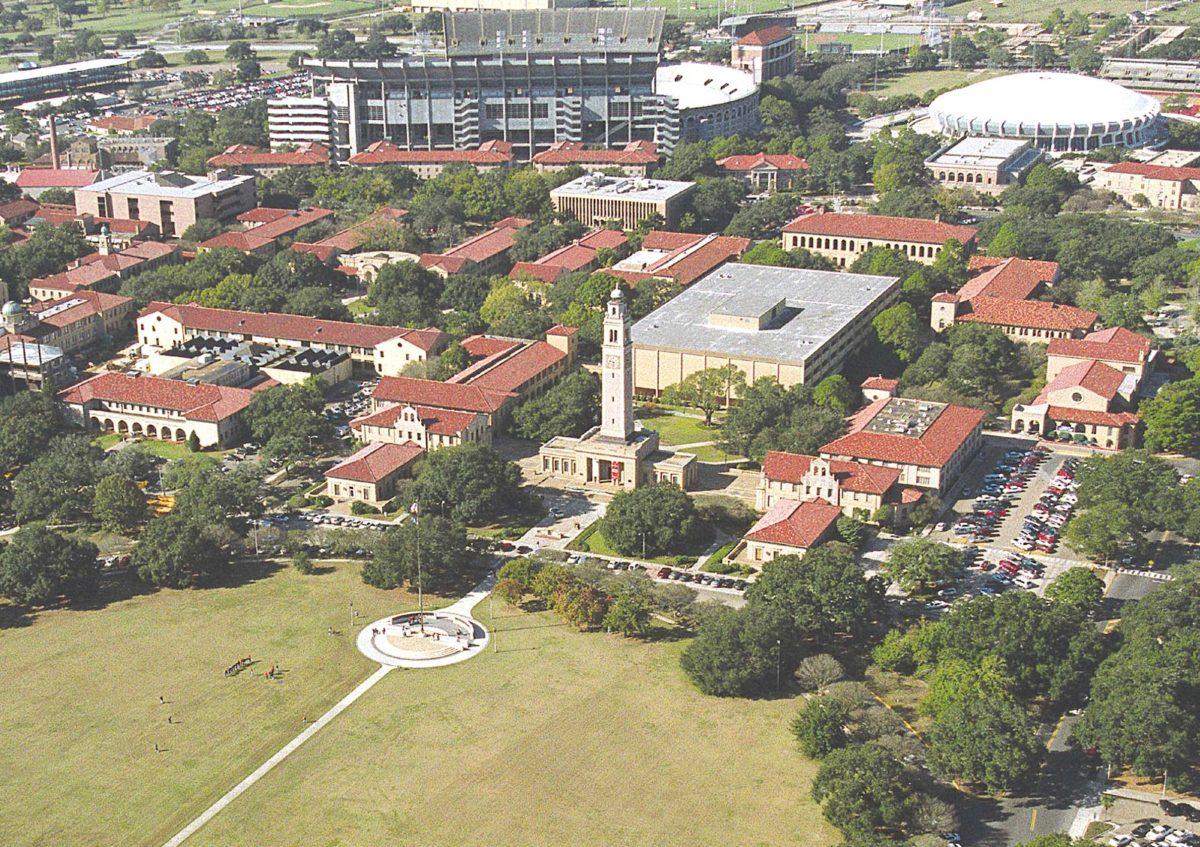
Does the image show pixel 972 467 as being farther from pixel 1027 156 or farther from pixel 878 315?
pixel 1027 156

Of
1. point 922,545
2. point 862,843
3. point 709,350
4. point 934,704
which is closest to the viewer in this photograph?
point 862,843

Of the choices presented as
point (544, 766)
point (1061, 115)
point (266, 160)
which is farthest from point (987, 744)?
point (266, 160)

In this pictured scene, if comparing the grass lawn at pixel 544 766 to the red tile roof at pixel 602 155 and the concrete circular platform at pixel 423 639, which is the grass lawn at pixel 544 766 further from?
the red tile roof at pixel 602 155

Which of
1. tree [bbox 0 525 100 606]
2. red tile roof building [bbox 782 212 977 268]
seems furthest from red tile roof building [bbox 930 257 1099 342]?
tree [bbox 0 525 100 606]

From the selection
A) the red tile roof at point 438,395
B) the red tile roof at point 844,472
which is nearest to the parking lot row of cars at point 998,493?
the red tile roof at point 844,472

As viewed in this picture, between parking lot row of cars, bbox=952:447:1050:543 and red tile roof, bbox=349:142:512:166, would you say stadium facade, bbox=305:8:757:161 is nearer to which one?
red tile roof, bbox=349:142:512:166

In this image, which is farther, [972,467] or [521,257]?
[521,257]

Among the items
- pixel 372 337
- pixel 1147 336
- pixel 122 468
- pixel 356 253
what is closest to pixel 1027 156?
pixel 1147 336
